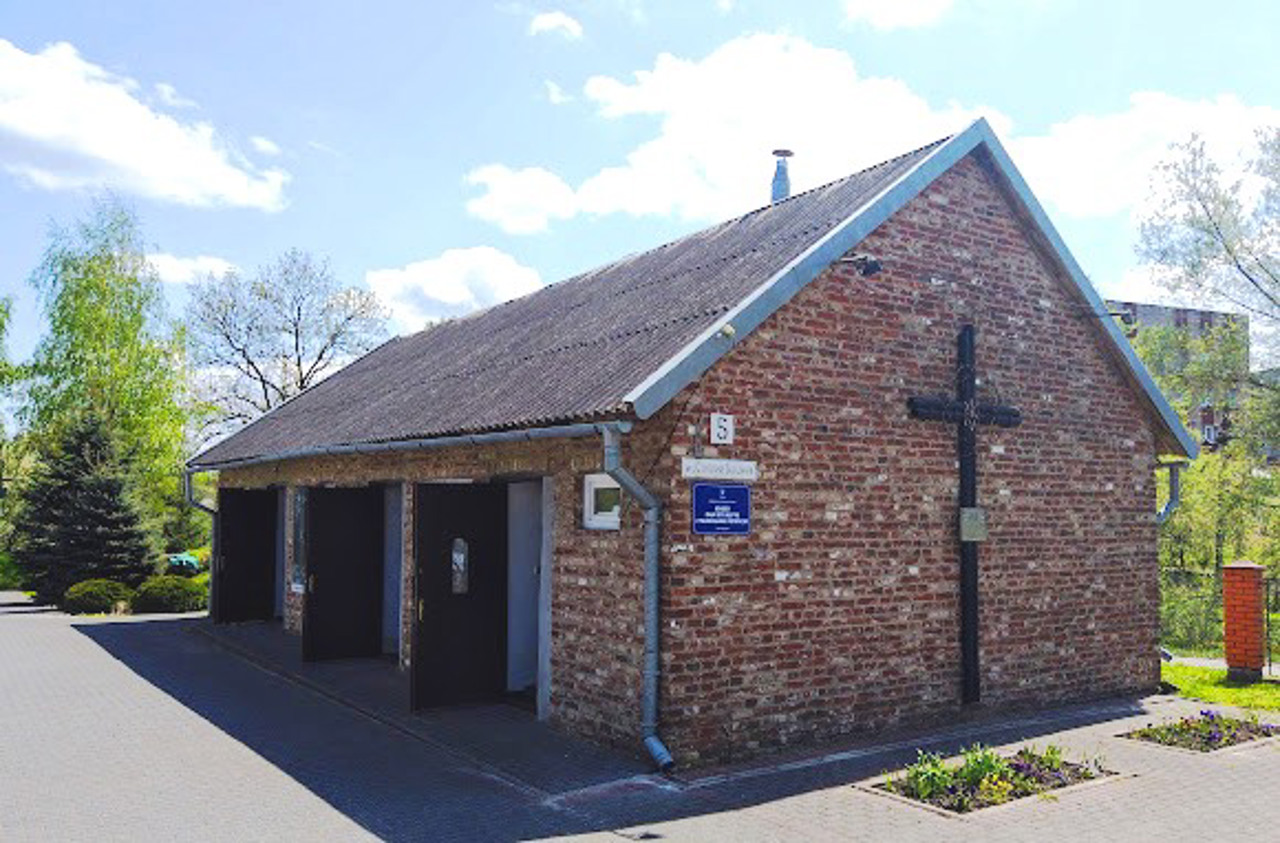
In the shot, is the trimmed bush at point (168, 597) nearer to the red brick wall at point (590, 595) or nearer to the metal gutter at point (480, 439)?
the metal gutter at point (480, 439)

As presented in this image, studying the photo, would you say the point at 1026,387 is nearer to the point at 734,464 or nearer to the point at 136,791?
the point at 734,464

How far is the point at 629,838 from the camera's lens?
662 cm

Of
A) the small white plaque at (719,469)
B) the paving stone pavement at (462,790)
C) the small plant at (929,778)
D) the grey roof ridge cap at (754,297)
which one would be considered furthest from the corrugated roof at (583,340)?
the small plant at (929,778)

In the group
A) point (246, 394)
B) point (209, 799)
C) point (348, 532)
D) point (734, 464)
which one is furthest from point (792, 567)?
point (246, 394)

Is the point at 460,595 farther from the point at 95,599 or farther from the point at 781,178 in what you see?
the point at 95,599

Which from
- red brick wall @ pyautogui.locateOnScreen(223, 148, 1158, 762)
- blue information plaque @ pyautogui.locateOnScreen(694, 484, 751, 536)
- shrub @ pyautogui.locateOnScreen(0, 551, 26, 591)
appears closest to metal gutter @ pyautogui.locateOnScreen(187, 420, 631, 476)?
red brick wall @ pyautogui.locateOnScreen(223, 148, 1158, 762)

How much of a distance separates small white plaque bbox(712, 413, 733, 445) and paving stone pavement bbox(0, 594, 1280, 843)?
2.58m

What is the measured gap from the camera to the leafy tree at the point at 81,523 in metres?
24.6

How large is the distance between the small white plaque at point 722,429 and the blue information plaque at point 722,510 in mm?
360

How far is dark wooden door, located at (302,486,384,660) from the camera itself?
1343cm

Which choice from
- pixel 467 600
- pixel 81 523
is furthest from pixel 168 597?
pixel 467 600

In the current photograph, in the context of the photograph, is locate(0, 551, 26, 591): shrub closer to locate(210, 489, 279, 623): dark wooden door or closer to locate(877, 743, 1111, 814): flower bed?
locate(210, 489, 279, 623): dark wooden door

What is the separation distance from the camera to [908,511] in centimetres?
991

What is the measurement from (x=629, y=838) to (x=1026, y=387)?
6.76 metres
